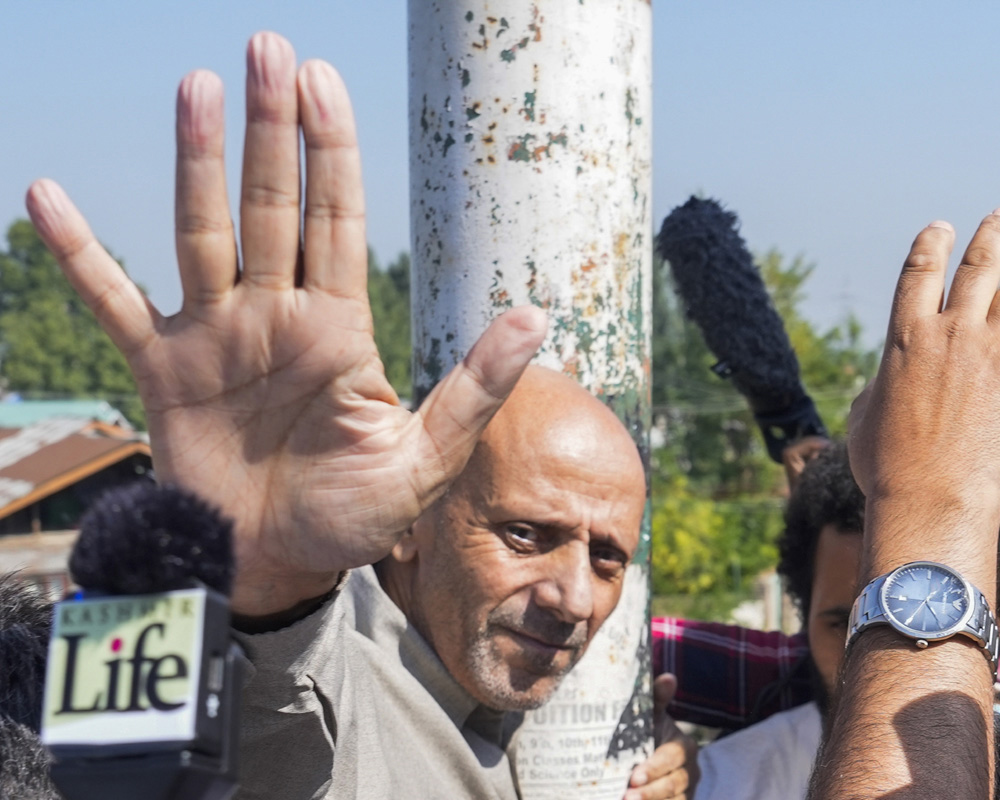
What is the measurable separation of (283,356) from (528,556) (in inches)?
41.1

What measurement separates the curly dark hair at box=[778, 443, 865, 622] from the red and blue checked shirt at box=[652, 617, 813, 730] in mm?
176

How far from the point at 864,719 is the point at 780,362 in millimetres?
2181

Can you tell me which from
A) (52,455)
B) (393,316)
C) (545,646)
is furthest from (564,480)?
(393,316)

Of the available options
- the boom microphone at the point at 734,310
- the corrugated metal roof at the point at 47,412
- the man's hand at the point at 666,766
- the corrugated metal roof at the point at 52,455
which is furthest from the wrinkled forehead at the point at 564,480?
the corrugated metal roof at the point at 47,412

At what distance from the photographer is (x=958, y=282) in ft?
5.44

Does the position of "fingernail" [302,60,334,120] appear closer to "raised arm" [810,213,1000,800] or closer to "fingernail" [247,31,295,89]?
"fingernail" [247,31,295,89]

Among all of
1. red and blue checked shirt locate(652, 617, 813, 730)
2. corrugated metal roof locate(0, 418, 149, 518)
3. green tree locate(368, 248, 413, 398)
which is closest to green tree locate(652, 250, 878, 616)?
corrugated metal roof locate(0, 418, 149, 518)

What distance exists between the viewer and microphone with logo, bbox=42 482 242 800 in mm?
928

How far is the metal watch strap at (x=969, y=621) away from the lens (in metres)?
1.51

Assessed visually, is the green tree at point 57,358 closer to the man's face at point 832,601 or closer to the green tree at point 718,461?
the green tree at point 718,461

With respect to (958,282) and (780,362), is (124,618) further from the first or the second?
(780,362)

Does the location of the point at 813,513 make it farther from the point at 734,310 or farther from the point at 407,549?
the point at 407,549

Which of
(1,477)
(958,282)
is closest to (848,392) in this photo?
(1,477)

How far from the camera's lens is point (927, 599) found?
151 cm
